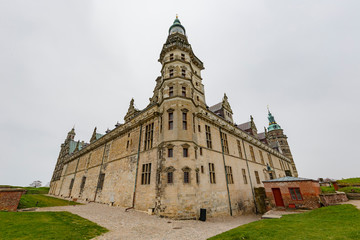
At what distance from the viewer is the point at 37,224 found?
8633 mm

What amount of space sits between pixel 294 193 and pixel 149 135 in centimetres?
1864

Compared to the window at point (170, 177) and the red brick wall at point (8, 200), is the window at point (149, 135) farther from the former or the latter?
the red brick wall at point (8, 200)

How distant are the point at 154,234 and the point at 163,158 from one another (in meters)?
7.11

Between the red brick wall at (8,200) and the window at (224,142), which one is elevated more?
the window at (224,142)

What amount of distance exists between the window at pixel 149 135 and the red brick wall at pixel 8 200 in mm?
12355

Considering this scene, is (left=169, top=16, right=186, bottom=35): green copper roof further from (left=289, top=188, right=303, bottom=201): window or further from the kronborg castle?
(left=289, top=188, right=303, bottom=201): window

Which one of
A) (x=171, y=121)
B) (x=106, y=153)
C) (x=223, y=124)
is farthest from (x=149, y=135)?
(x=106, y=153)

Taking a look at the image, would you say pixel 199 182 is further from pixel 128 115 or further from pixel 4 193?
pixel 128 115

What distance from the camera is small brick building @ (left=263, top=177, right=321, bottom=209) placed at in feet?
52.3

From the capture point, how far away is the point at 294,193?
1722 centimetres

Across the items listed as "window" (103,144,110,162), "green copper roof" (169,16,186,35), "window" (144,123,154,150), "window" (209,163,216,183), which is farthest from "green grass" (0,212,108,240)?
"green copper roof" (169,16,186,35)

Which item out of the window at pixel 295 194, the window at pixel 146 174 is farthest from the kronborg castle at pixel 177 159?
the window at pixel 295 194

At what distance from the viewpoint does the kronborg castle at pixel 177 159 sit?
→ 14688 millimetres

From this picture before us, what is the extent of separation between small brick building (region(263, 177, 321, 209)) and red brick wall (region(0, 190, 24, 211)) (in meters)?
26.9
